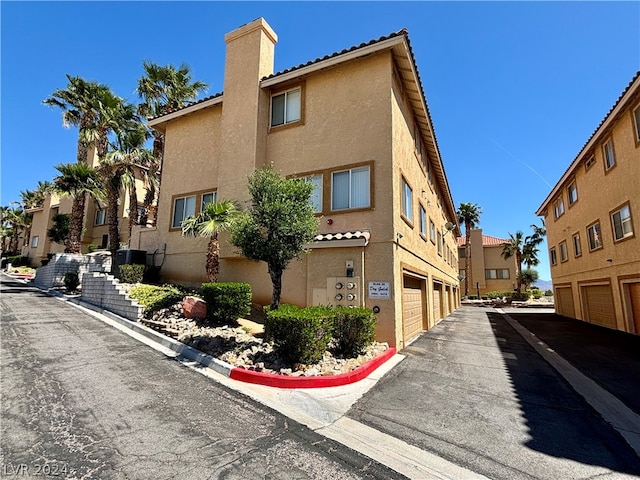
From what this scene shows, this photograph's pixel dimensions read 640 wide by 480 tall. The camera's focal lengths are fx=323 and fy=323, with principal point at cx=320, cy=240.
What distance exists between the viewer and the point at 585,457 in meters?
4.13

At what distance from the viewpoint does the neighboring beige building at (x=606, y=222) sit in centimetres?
1407

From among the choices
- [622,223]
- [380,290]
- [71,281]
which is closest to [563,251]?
[622,223]

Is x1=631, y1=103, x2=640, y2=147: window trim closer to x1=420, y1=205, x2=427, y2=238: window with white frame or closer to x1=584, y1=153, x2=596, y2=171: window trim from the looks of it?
x1=584, y1=153, x2=596, y2=171: window trim

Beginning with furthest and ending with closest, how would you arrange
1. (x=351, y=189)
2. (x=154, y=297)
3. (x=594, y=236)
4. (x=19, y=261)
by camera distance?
(x=19, y=261) < (x=594, y=236) < (x=154, y=297) < (x=351, y=189)

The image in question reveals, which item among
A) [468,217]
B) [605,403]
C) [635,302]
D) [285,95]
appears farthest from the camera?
[468,217]

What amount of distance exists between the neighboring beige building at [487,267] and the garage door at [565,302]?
28897 millimetres

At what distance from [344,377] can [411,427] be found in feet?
6.69

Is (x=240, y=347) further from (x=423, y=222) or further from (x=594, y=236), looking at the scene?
(x=594, y=236)

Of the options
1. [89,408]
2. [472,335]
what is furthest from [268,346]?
[472,335]

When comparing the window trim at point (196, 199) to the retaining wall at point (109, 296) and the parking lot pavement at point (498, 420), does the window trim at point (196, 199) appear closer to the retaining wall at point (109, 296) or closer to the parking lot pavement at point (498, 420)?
the retaining wall at point (109, 296)

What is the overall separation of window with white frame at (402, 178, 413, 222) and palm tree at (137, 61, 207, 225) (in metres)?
15.7

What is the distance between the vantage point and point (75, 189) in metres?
19.5

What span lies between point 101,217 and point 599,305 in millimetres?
42789

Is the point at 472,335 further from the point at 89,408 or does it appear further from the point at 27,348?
the point at 27,348
